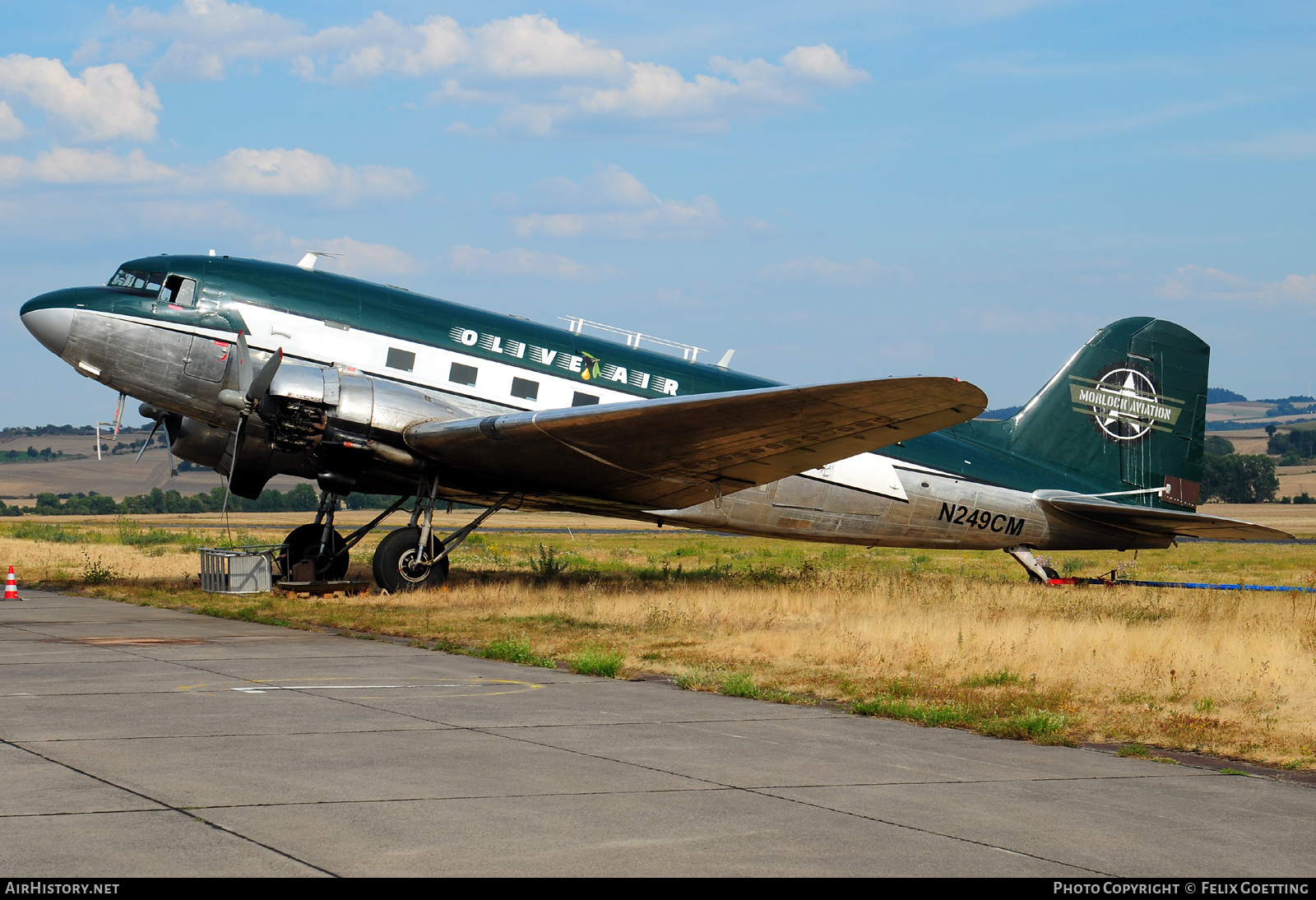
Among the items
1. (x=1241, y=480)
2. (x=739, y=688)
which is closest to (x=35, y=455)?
(x=1241, y=480)

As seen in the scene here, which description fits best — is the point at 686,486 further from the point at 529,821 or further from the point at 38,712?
the point at 529,821

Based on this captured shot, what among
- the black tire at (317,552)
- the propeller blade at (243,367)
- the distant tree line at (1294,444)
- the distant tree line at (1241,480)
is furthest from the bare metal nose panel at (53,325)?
the distant tree line at (1294,444)

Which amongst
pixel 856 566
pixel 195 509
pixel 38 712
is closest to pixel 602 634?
pixel 38 712

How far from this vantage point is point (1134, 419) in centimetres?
2350

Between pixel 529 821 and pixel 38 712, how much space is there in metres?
5.19

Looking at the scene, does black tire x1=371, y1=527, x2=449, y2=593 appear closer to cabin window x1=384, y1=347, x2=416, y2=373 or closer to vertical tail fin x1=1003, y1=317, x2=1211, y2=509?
cabin window x1=384, y1=347, x2=416, y2=373

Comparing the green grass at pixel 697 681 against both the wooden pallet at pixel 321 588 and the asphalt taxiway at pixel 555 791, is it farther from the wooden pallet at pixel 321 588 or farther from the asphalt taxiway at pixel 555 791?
the wooden pallet at pixel 321 588

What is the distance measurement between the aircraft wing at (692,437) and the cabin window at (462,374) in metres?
1.10

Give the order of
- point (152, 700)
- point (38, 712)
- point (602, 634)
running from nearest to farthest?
point (38, 712)
point (152, 700)
point (602, 634)

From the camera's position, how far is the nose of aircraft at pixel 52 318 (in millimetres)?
18844

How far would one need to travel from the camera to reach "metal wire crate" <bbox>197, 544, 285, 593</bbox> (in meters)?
20.9

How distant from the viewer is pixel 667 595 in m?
20.9

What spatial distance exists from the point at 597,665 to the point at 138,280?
11380 millimetres

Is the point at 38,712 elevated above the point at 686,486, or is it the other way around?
the point at 686,486
